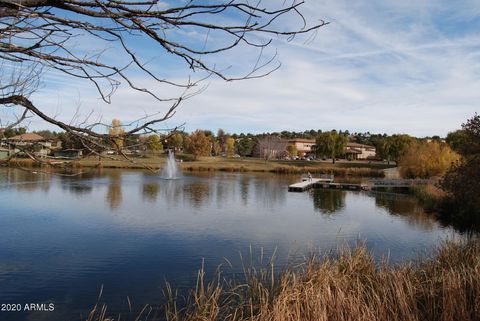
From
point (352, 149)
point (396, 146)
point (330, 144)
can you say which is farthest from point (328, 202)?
point (352, 149)

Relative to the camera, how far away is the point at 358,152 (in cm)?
11100

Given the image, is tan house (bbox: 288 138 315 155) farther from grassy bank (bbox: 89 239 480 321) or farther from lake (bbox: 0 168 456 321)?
grassy bank (bbox: 89 239 480 321)

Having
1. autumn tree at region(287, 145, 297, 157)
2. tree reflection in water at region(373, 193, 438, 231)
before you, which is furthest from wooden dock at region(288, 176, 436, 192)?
autumn tree at region(287, 145, 297, 157)

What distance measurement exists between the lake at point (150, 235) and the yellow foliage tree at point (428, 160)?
15.4m

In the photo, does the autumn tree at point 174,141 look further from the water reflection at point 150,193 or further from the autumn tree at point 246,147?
the autumn tree at point 246,147

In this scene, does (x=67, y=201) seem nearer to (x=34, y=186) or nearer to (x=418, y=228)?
(x=34, y=186)

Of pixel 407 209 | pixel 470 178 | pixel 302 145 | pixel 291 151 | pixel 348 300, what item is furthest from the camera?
pixel 302 145

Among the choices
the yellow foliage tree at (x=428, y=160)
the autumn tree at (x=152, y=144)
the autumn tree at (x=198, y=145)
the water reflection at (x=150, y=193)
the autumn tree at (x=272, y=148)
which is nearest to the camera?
the autumn tree at (x=152, y=144)

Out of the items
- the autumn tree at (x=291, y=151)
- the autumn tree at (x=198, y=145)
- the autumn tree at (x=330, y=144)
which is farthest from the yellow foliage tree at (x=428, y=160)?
the autumn tree at (x=291, y=151)

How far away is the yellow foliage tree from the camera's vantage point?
4580 cm

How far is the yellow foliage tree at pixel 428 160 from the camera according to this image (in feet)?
150

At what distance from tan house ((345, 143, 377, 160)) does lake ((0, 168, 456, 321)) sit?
253 feet

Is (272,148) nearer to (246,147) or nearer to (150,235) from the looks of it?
(246,147)

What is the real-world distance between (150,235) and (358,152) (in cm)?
10008
